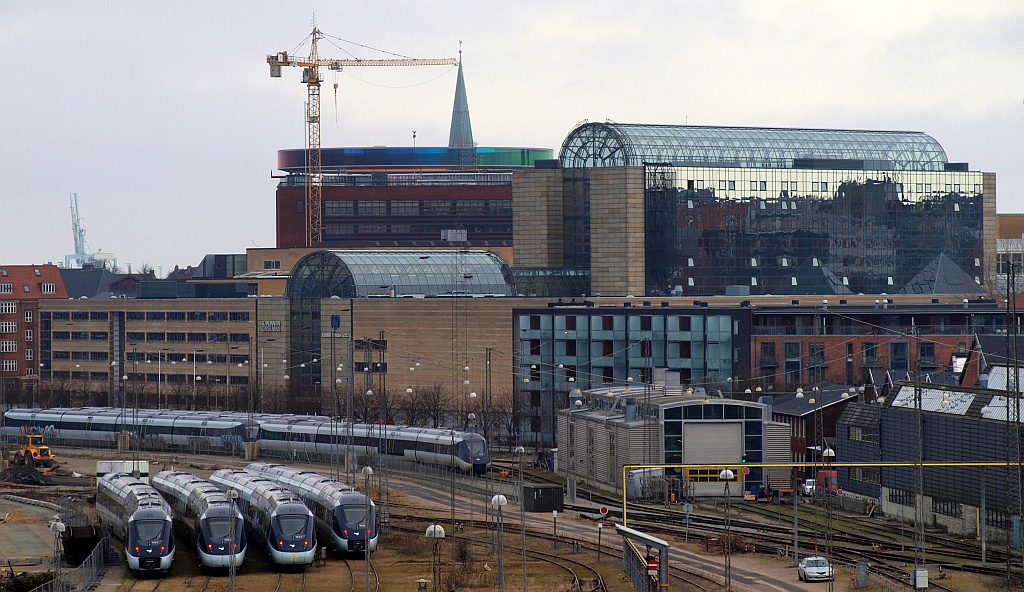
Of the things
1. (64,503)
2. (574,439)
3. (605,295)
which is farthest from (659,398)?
(605,295)

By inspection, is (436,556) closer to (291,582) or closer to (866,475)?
(291,582)

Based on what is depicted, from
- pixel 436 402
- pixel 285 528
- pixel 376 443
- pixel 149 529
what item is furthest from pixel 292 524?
pixel 436 402

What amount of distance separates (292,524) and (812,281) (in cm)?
12872

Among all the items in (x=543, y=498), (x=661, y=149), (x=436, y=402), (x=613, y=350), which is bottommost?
(x=543, y=498)

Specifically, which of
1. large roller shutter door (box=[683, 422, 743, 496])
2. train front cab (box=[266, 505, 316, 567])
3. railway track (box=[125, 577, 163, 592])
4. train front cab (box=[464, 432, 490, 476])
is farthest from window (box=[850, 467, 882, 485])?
railway track (box=[125, 577, 163, 592])

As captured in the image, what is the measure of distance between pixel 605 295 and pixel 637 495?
81739 mm

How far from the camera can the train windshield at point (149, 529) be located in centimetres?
7469

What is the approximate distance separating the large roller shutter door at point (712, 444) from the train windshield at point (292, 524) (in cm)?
3618

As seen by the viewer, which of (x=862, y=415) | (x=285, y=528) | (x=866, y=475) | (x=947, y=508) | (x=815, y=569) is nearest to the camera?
(x=815, y=569)

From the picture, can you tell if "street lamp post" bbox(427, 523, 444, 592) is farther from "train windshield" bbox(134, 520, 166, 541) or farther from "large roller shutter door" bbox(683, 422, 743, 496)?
"large roller shutter door" bbox(683, 422, 743, 496)

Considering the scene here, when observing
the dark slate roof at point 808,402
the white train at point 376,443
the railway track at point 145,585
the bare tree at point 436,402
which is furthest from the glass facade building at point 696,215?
the railway track at point 145,585

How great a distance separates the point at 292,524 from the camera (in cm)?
7675

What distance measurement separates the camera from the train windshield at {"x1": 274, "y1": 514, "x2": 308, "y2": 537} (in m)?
76.6

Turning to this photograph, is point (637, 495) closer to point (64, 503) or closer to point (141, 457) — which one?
point (64, 503)
